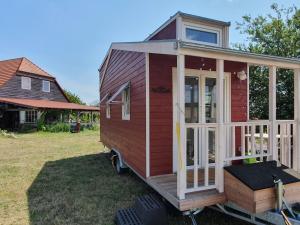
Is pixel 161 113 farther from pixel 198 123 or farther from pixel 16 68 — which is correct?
pixel 16 68

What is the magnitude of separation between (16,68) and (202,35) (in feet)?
71.6

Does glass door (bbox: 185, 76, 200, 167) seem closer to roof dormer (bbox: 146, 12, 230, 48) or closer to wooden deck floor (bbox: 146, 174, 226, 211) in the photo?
roof dormer (bbox: 146, 12, 230, 48)

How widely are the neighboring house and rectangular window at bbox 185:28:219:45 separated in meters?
16.4

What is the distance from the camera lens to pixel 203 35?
243 inches

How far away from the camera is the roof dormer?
19.0 feet

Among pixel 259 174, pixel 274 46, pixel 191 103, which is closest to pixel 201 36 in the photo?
pixel 191 103

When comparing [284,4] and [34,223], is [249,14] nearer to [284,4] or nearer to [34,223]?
[284,4]

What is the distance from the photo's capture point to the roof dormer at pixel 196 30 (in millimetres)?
5789

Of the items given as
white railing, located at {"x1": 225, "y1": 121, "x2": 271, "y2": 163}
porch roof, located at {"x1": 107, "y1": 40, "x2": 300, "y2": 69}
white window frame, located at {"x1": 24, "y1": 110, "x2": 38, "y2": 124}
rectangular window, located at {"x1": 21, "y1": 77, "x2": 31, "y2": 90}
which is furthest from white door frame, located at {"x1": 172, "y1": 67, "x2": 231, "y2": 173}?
rectangular window, located at {"x1": 21, "y1": 77, "x2": 31, "y2": 90}

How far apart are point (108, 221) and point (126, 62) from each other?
375cm

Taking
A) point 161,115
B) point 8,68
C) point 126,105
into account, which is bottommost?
point 161,115

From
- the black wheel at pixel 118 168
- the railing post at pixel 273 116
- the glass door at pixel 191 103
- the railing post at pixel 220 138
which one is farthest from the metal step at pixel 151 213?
the black wheel at pixel 118 168

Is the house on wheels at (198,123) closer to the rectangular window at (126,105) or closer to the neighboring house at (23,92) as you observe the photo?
the rectangular window at (126,105)

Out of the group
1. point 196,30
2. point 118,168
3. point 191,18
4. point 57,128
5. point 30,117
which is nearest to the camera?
point 191,18
